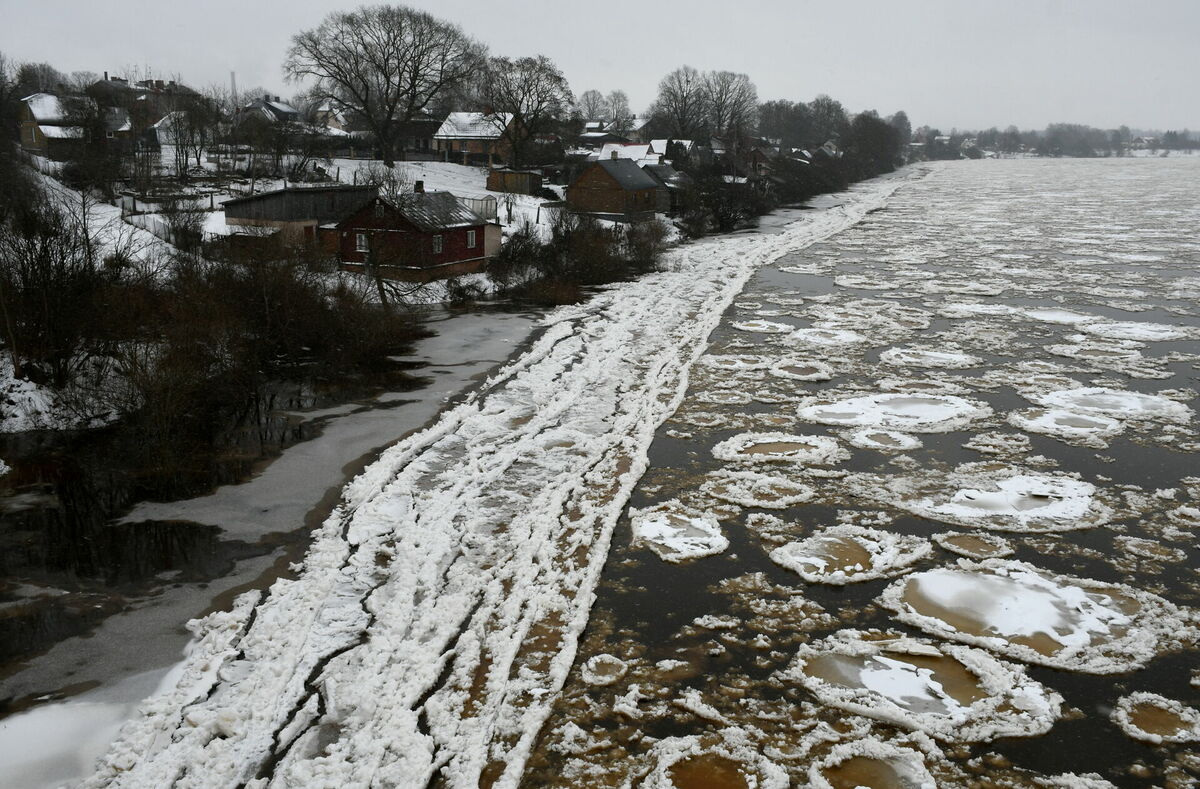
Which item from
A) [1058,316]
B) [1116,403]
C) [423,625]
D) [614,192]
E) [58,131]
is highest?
[58,131]

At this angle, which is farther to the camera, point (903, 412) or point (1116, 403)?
point (1116, 403)

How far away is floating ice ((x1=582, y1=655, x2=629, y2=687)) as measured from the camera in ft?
27.8

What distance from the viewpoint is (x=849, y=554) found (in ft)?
35.8

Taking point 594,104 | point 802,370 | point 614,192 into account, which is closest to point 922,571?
point 802,370

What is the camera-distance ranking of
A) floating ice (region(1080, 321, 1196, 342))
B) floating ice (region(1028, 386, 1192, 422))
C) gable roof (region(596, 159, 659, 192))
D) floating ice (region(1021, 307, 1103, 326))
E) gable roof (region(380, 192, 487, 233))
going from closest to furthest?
floating ice (region(1028, 386, 1192, 422)) < floating ice (region(1080, 321, 1196, 342)) < floating ice (region(1021, 307, 1103, 326)) < gable roof (region(380, 192, 487, 233)) < gable roof (region(596, 159, 659, 192))

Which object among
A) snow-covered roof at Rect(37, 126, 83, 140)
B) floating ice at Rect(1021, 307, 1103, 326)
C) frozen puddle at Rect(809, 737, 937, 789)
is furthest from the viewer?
snow-covered roof at Rect(37, 126, 83, 140)

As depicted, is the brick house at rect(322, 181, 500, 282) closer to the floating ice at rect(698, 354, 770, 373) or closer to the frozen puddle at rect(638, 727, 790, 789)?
→ the floating ice at rect(698, 354, 770, 373)

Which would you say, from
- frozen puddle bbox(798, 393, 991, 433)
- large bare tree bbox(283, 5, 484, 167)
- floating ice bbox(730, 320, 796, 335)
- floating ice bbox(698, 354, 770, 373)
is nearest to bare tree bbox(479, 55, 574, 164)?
large bare tree bbox(283, 5, 484, 167)

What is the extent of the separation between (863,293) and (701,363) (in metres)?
10.7

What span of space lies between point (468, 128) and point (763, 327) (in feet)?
169

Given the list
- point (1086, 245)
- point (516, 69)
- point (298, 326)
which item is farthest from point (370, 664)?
point (516, 69)

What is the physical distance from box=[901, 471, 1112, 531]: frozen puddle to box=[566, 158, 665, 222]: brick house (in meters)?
34.9

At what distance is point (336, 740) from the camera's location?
7594 mm

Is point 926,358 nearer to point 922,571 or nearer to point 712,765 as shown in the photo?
point 922,571
